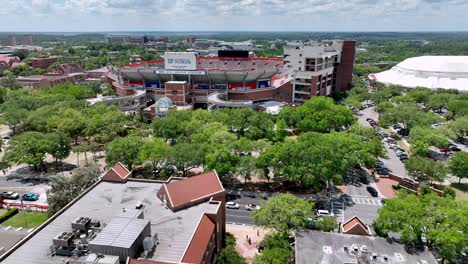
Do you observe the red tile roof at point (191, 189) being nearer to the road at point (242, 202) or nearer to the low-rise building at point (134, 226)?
the low-rise building at point (134, 226)

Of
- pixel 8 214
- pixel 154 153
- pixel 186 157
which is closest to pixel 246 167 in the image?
pixel 186 157

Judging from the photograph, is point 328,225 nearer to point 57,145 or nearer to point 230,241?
point 230,241

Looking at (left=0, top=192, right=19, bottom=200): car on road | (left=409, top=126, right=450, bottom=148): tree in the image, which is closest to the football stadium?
(left=409, top=126, right=450, bottom=148): tree

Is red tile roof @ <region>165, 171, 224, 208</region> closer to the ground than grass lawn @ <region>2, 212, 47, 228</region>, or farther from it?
farther from it

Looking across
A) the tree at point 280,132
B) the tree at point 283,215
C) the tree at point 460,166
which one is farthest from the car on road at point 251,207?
the tree at point 460,166

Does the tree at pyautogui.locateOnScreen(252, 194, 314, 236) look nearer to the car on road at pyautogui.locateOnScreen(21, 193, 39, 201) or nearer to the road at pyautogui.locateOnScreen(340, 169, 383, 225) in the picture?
the road at pyautogui.locateOnScreen(340, 169, 383, 225)

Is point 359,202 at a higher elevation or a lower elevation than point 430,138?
lower
